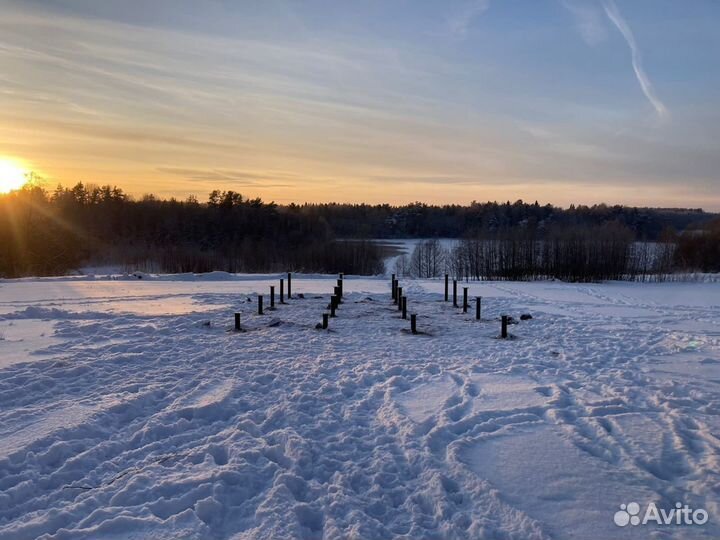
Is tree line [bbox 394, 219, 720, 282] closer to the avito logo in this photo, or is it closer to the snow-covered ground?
the snow-covered ground

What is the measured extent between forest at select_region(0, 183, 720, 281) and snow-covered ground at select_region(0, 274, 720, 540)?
3206cm

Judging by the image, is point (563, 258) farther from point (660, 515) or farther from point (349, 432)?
point (660, 515)

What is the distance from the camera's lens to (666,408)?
7.27 m

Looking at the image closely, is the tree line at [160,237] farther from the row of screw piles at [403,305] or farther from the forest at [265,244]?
the row of screw piles at [403,305]

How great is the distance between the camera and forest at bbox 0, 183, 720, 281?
45.3 metres

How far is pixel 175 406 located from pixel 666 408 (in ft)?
22.8

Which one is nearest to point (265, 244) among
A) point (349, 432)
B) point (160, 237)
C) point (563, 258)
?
point (160, 237)

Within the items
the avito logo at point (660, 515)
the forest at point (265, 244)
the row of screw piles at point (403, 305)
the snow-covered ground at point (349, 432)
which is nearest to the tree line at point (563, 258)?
the forest at point (265, 244)

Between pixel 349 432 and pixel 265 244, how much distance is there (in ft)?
204

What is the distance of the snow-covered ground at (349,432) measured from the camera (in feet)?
14.8

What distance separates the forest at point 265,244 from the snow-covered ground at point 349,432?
3206 cm

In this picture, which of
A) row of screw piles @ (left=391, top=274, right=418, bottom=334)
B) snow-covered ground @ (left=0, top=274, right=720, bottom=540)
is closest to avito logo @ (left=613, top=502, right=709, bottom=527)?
snow-covered ground @ (left=0, top=274, right=720, bottom=540)

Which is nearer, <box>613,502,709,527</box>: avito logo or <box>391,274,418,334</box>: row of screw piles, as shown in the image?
<box>613,502,709,527</box>: avito logo

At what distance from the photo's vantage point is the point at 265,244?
67.2m
